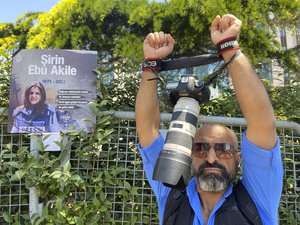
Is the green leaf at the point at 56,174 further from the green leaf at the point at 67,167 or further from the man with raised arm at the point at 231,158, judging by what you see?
the man with raised arm at the point at 231,158

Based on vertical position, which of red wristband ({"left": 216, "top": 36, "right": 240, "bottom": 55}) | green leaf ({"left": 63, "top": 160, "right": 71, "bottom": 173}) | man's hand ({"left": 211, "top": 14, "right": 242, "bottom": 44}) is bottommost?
green leaf ({"left": 63, "top": 160, "right": 71, "bottom": 173})

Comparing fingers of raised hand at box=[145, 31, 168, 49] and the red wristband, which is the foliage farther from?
the red wristband

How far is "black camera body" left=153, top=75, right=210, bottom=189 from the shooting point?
122 centimetres

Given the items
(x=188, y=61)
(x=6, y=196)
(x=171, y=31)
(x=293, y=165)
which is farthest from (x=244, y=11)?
(x=6, y=196)

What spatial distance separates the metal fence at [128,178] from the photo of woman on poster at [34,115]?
167mm

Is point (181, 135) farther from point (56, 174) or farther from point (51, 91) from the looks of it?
point (51, 91)

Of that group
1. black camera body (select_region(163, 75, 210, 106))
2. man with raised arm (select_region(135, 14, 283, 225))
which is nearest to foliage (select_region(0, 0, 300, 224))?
man with raised arm (select_region(135, 14, 283, 225))

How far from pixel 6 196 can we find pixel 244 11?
2.90m

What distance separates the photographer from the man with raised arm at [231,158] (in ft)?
4.45

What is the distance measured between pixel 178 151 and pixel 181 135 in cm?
7

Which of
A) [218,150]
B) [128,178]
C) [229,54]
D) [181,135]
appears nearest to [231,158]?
[218,150]

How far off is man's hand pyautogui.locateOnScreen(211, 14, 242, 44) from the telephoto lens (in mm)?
311

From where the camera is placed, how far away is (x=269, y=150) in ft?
4.57

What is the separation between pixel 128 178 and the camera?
242 centimetres
